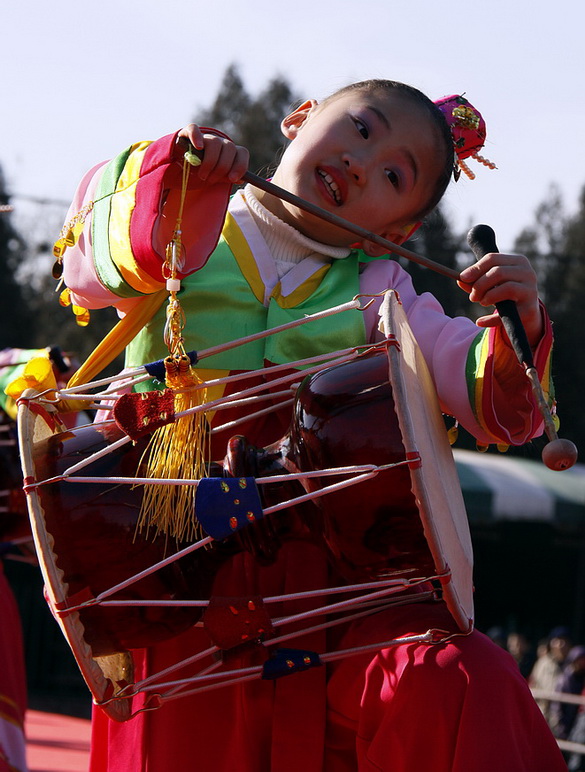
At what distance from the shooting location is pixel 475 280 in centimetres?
161

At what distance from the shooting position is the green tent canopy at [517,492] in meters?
9.55

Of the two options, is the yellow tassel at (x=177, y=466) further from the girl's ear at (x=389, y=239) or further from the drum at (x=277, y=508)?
the girl's ear at (x=389, y=239)

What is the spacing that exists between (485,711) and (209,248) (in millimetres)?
804

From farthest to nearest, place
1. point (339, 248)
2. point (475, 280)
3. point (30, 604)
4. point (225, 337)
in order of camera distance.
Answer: point (30, 604)
point (339, 248)
point (225, 337)
point (475, 280)

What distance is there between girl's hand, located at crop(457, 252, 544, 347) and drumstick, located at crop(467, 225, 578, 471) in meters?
0.02

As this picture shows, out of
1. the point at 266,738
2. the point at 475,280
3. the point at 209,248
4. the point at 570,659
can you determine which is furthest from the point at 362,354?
the point at 570,659

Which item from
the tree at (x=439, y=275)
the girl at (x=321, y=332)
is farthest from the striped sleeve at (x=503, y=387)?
the tree at (x=439, y=275)

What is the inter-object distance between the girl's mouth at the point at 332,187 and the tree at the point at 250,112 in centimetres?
1299

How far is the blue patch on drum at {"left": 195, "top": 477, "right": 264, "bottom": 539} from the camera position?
1.47m

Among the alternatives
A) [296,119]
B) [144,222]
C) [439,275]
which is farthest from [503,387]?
[439,275]

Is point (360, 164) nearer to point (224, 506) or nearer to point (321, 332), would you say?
point (321, 332)

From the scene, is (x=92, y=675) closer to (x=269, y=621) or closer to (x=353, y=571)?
(x=269, y=621)

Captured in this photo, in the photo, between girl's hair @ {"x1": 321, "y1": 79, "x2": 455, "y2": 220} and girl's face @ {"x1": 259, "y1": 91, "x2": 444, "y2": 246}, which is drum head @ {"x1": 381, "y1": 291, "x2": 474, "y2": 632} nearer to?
girl's face @ {"x1": 259, "y1": 91, "x2": 444, "y2": 246}

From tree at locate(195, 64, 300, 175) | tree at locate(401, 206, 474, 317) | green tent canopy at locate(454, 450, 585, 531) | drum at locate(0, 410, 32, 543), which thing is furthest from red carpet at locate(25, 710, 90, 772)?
tree at locate(195, 64, 300, 175)
